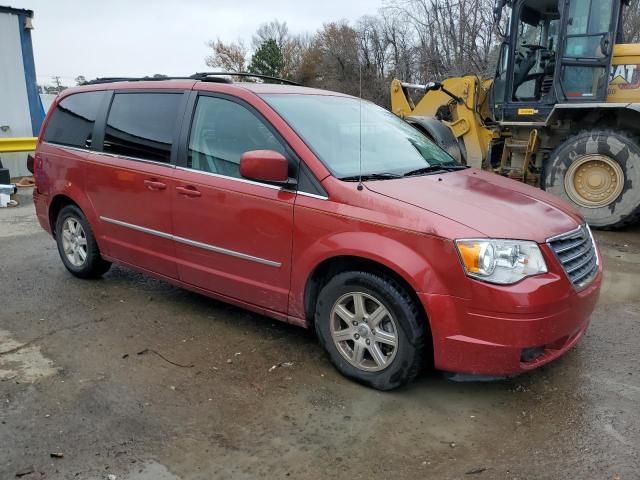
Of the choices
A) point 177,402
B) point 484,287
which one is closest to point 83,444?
point 177,402

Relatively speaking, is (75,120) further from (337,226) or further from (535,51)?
(535,51)

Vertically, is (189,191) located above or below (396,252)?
above

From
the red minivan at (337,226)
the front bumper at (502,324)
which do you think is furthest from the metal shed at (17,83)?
the front bumper at (502,324)

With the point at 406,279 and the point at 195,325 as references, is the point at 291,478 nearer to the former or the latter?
the point at 406,279

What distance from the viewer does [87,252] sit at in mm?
5133

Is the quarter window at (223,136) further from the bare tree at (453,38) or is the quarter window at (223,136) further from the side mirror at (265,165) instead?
the bare tree at (453,38)

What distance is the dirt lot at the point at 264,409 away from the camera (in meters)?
2.66

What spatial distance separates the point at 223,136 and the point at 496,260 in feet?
6.98

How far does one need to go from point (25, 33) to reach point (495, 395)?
13.3 metres

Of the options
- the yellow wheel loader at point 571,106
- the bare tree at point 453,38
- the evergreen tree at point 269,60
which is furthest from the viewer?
the evergreen tree at point 269,60

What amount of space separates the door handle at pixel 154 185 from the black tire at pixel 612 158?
5744 mm

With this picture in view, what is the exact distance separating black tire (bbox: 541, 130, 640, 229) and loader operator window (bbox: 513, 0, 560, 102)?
3.71 ft

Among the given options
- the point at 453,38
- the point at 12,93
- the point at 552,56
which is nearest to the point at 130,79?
the point at 552,56

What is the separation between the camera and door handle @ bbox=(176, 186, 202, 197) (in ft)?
13.0
